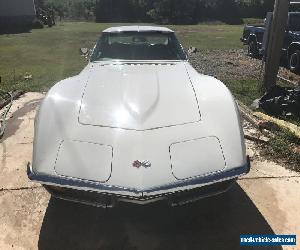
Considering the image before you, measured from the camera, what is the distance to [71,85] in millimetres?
4355

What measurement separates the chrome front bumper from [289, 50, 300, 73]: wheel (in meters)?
8.44

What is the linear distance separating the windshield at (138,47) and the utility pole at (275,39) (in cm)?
311

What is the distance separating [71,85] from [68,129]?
1.02 meters

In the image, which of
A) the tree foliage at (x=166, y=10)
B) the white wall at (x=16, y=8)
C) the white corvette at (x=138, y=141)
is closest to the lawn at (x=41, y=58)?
the white corvette at (x=138, y=141)

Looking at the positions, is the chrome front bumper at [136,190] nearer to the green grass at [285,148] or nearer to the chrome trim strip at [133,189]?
the chrome trim strip at [133,189]

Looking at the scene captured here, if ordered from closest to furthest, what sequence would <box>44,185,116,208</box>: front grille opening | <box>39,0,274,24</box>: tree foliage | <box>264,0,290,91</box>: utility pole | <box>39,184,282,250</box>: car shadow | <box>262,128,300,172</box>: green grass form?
<box>44,185,116,208</box>: front grille opening, <box>39,184,282,250</box>: car shadow, <box>262,128,300,172</box>: green grass, <box>264,0,290,91</box>: utility pole, <box>39,0,274,24</box>: tree foliage

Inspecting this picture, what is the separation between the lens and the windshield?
545cm

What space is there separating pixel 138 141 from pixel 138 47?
2.66 m

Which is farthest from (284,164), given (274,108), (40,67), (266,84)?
(40,67)

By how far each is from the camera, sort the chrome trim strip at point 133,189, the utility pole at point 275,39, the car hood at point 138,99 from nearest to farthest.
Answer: the chrome trim strip at point 133,189
the car hood at point 138,99
the utility pole at point 275,39

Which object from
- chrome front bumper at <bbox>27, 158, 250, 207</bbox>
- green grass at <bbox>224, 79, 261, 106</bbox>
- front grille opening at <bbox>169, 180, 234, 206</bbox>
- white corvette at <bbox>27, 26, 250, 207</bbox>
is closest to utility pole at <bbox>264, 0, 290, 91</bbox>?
green grass at <bbox>224, 79, 261, 106</bbox>

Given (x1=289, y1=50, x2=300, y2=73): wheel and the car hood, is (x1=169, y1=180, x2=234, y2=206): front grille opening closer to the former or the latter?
the car hood

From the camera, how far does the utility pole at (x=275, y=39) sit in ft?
24.7

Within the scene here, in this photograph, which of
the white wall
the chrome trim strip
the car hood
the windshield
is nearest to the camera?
the chrome trim strip
